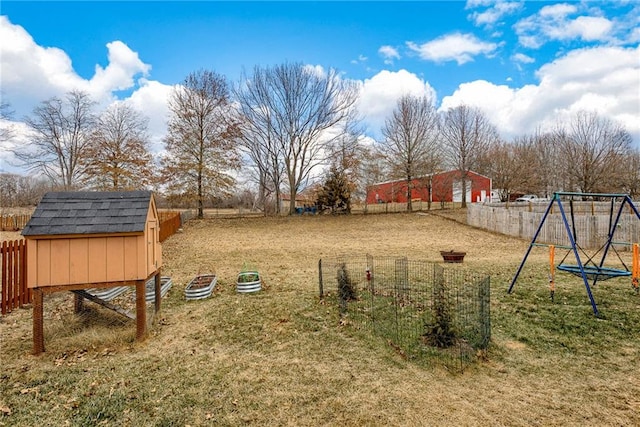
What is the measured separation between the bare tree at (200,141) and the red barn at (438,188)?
14.6 metres

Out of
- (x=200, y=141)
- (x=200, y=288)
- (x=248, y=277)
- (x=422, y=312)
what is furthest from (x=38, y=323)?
(x=200, y=141)

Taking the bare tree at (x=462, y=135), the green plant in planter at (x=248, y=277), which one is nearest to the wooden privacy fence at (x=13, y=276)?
the green plant in planter at (x=248, y=277)

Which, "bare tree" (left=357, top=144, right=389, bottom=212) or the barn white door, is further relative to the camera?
the barn white door

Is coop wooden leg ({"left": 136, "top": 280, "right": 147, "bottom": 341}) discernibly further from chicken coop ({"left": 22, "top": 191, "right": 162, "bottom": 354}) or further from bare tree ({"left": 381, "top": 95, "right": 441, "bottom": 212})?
bare tree ({"left": 381, "top": 95, "right": 441, "bottom": 212})

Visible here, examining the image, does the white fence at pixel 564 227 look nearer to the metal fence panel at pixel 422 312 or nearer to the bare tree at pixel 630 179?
the metal fence panel at pixel 422 312

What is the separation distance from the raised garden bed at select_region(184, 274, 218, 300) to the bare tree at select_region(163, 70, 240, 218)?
17.7 meters

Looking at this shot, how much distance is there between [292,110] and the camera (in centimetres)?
2811

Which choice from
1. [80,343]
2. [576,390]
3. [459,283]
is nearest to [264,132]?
[459,283]

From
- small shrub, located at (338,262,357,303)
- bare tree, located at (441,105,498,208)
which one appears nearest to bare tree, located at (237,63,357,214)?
bare tree, located at (441,105,498,208)

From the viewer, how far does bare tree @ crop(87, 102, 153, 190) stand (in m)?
24.9

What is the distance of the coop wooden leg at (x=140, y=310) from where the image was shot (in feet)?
17.6

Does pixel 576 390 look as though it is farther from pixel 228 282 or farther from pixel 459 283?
pixel 228 282

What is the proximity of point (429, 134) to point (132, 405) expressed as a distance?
29.4m

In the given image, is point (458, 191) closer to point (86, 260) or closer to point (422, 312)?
point (422, 312)
